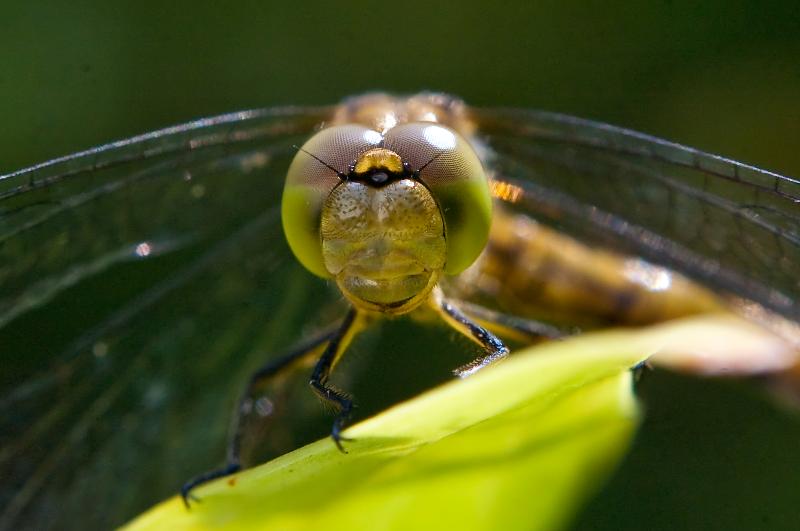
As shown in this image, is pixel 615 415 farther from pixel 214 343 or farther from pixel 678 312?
pixel 678 312

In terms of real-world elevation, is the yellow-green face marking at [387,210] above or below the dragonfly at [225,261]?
above

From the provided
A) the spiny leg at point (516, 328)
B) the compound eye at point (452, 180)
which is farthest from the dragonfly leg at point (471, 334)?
the spiny leg at point (516, 328)

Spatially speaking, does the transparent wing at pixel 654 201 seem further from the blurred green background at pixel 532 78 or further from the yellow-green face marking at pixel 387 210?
the blurred green background at pixel 532 78

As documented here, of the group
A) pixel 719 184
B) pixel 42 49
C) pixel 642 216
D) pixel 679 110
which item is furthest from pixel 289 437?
pixel 679 110

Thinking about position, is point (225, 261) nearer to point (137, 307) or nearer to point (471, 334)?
point (137, 307)

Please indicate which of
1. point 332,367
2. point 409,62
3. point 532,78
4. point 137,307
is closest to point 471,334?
point 332,367
